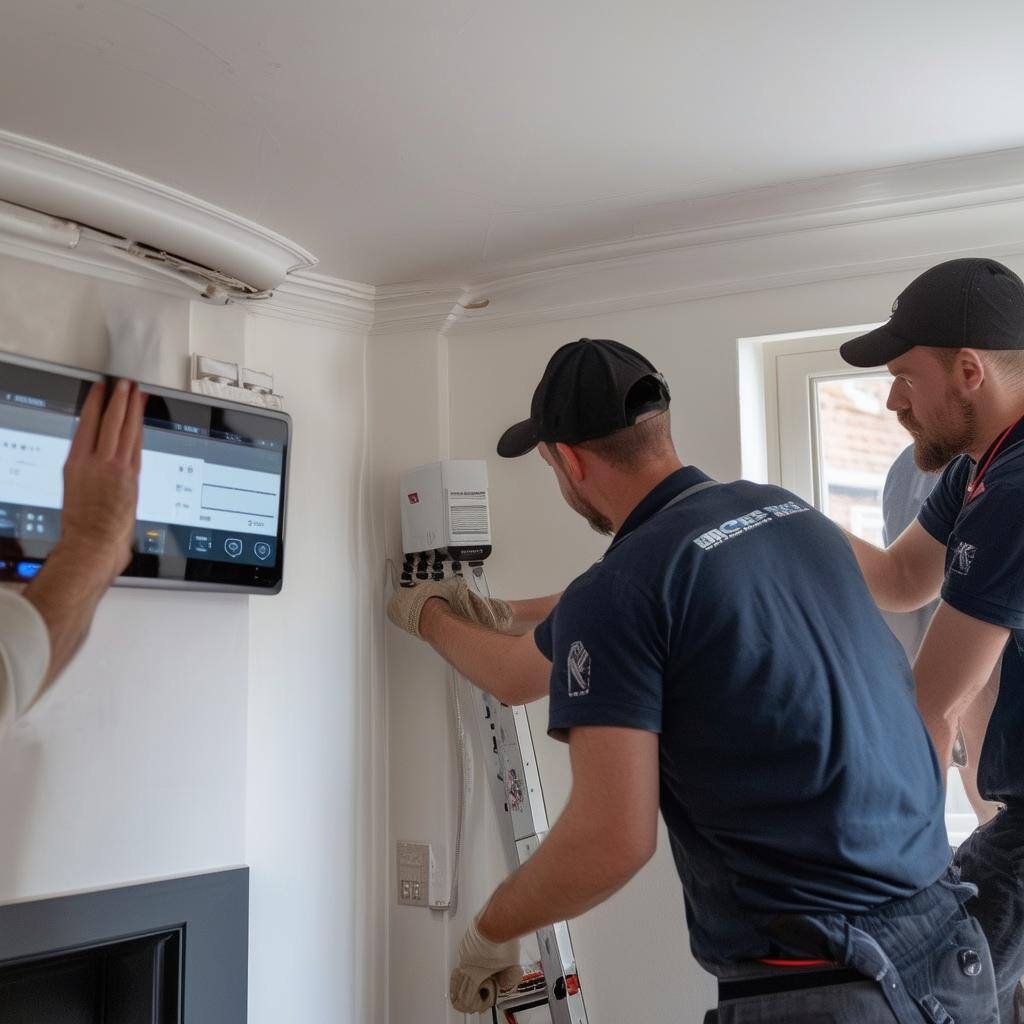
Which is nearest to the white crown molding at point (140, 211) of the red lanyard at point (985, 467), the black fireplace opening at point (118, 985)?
the black fireplace opening at point (118, 985)

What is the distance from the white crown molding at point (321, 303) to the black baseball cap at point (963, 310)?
1247mm

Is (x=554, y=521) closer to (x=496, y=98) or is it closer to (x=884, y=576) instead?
(x=884, y=576)

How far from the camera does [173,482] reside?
73.4 inches

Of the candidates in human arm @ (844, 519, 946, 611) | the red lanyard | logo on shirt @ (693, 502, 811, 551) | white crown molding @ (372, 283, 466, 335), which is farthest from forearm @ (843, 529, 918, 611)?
white crown molding @ (372, 283, 466, 335)

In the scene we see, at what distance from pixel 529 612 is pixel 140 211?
106 centimetres

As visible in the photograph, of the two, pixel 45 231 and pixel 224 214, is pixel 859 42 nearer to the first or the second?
pixel 224 214

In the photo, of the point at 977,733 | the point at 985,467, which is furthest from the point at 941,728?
the point at 977,733

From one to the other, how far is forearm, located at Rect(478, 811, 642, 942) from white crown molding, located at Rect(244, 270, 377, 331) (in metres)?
1.39

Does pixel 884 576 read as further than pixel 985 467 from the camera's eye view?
Yes

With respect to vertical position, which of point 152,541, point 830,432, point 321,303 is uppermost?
point 321,303

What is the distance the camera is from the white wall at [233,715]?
5.81ft

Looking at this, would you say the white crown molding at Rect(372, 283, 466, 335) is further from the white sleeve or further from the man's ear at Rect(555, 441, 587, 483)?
the white sleeve

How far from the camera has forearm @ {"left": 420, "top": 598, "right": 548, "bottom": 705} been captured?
5.82 ft

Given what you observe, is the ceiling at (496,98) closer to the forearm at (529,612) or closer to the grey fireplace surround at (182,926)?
the forearm at (529,612)
